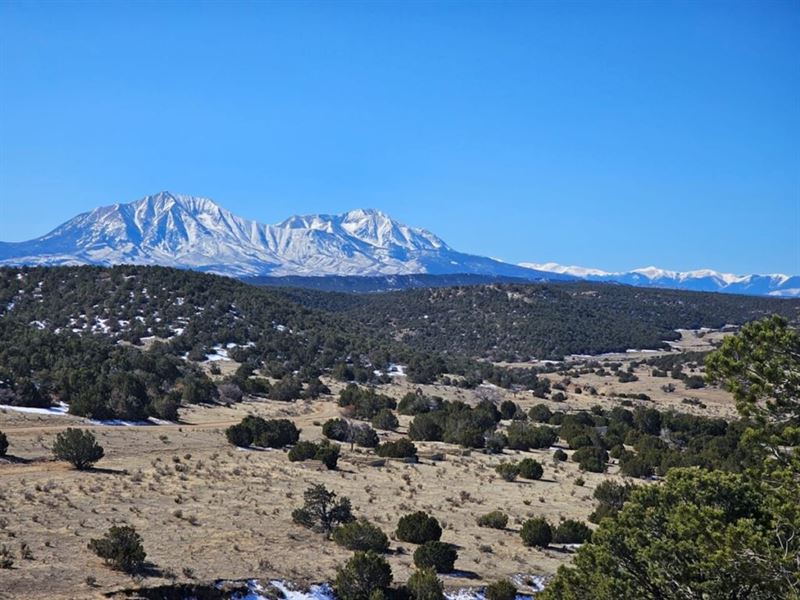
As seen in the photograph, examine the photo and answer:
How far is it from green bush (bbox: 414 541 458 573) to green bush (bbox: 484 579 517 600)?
1338mm

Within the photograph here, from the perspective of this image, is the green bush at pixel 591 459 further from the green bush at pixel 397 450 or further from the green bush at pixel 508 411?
the green bush at pixel 508 411

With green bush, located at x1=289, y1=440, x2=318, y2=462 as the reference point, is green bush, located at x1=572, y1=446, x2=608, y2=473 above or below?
below

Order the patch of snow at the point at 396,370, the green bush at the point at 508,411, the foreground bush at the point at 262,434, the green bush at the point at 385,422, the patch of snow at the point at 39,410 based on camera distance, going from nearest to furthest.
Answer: the foreground bush at the point at 262,434, the patch of snow at the point at 39,410, the green bush at the point at 385,422, the green bush at the point at 508,411, the patch of snow at the point at 396,370

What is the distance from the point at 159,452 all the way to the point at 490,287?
365ft

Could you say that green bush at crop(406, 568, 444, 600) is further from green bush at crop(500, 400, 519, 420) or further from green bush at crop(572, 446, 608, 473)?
green bush at crop(500, 400, 519, 420)

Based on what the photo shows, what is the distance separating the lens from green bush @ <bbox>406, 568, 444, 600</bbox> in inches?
588

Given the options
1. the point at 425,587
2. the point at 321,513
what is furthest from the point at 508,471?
the point at 425,587

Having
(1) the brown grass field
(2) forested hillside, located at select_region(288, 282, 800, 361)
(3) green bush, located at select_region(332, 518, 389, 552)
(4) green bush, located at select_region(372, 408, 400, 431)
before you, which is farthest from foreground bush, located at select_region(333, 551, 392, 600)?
(2) forested hillside, located at select_region(288, 282, 800, 361)

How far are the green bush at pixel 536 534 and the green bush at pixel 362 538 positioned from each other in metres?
4.37

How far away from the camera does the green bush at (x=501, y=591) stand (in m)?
15.8

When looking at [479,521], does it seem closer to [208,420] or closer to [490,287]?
[208,420]

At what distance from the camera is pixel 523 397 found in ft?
194

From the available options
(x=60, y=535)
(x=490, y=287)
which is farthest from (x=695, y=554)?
(x=490, y=287)

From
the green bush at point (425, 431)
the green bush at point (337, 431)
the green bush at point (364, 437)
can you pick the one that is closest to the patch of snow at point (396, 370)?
the green bush at point (425, 431)
